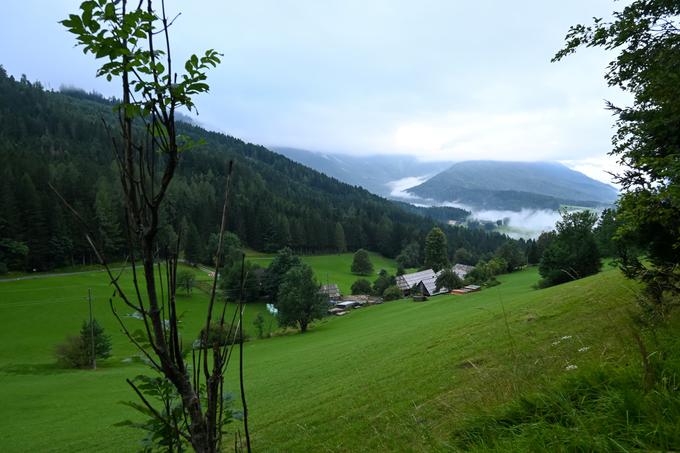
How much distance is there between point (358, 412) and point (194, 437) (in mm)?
7067

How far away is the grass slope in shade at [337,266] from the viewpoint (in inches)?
3613

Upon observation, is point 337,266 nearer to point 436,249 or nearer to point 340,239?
point 340,239

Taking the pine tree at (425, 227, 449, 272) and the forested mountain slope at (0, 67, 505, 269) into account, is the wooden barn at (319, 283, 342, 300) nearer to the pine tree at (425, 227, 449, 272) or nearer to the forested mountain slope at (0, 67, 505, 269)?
the forested mountain slope at (0, 67, 505, 269)

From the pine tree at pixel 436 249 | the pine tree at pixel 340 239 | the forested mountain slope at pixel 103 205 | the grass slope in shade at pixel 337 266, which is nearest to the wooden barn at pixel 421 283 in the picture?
the grass slope in shade at pixel 337 266

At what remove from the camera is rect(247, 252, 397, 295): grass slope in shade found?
9178 cm

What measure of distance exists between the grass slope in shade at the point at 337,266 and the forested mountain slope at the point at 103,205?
24.6 feet

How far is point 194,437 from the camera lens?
1725mm

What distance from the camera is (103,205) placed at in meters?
82.8

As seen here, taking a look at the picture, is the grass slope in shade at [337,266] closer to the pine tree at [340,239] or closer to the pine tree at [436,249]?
the pine tree at [340,239]

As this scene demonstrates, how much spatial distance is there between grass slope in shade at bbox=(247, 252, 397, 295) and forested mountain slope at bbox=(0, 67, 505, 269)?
7509 mm

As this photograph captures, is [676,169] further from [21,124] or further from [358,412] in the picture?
[21,124]

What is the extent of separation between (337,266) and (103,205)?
194 ft

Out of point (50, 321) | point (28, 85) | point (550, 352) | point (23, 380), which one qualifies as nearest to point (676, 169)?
point (550, 352)

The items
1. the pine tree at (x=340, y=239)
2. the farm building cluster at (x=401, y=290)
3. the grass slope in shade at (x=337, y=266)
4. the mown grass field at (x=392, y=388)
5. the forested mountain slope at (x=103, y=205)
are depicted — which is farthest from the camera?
the pine tree at (x=340, y=239)
